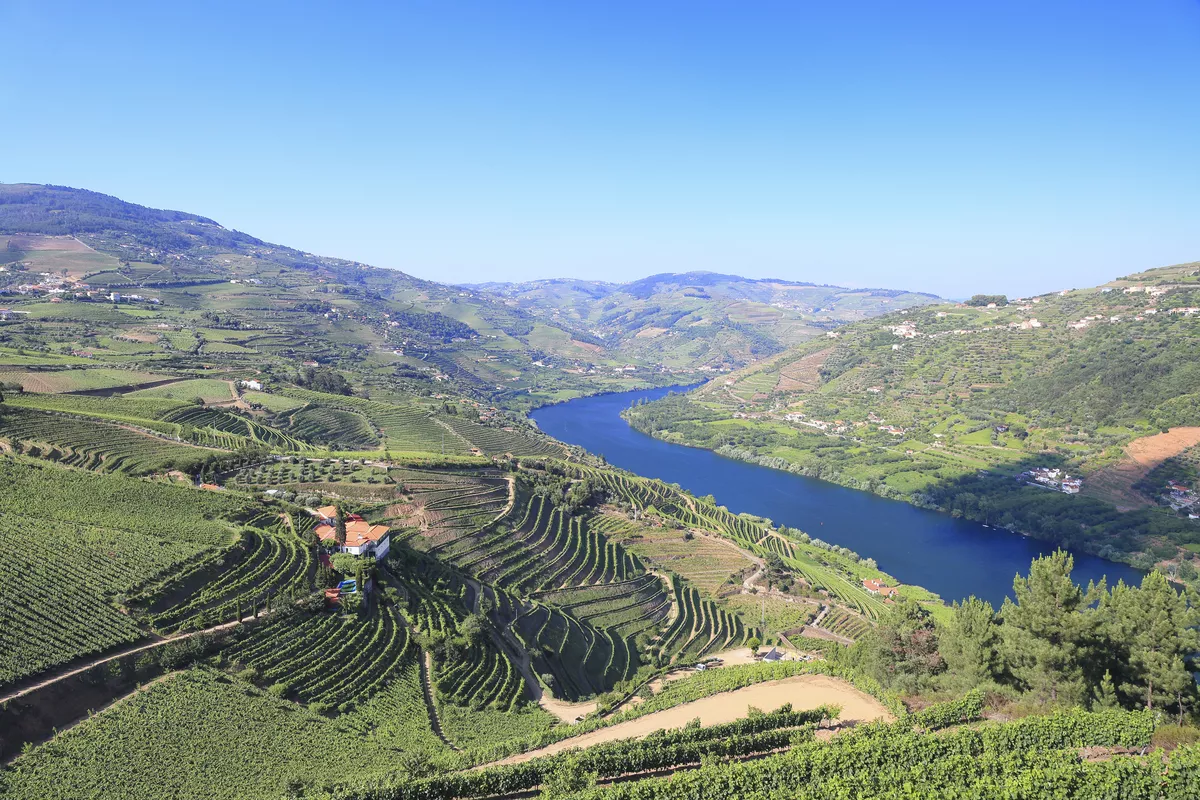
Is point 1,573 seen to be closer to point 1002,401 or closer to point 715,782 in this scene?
point 715,782

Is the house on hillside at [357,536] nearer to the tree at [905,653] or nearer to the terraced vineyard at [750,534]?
the tree at [905,653]

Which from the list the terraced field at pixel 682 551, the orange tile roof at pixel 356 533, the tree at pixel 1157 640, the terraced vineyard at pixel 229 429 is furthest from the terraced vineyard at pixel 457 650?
the terraced vineyard at pixel 229 429

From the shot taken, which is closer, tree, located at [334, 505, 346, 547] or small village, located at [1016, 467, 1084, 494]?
tree, located at [334, 505, 346, 547]

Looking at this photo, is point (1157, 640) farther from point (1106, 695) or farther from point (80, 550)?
point (80, 550)

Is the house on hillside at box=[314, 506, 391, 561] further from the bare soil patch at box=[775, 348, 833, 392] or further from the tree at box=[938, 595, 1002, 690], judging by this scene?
the bare soil patch at box=[775, 348, 833, 392]

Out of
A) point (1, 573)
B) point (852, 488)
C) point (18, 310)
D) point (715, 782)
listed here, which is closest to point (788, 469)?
point (852, 488)

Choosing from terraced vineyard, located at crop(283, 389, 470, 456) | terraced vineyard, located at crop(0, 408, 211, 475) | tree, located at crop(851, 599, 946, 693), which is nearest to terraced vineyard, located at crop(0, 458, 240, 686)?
terraced vineyard, located at crop(0, 408, 211, 475)
